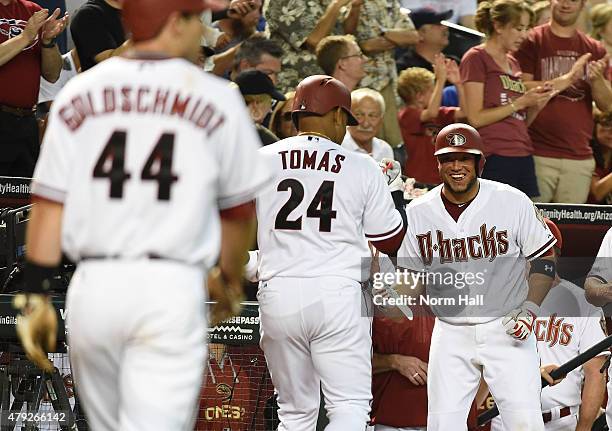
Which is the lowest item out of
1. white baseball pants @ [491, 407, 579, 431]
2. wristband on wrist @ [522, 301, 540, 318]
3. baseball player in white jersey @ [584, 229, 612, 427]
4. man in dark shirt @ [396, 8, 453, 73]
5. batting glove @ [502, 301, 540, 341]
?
white baseball pants @ [491, 407, 579, 431]

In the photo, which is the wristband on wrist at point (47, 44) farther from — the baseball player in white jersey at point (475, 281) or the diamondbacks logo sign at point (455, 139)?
the diamondbacks logo sign at point (455, 139)

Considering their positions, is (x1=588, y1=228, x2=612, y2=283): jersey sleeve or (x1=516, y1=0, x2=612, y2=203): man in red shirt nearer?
(x1=588, y1=228, x2=612, y2=283): jersey sleeve

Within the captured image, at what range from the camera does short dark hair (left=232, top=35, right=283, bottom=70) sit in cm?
869

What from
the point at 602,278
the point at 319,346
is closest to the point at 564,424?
the point at 602,278

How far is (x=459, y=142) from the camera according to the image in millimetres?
6922

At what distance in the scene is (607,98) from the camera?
905 centimetres

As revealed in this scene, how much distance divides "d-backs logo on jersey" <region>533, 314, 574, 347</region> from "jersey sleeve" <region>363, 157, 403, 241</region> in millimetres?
2149

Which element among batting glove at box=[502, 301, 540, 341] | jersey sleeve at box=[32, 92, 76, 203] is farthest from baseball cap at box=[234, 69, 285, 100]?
jersey sleeve at box=[32, 92, 76, 203]

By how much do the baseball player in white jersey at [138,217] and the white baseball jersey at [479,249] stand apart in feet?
11.1

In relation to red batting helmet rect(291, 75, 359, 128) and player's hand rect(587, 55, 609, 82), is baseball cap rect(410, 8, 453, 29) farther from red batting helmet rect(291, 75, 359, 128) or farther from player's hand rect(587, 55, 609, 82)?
red batting helmet rect(291, 75, 359, 128)

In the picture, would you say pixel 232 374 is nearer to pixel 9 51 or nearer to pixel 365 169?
pixel 365 169

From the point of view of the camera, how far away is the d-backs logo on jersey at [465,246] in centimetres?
688

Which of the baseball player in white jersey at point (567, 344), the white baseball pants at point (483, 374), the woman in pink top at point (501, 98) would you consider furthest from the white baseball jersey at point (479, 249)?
the woman in pink top at point (501, 98)

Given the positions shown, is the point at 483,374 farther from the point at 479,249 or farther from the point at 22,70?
the point at 22,70
